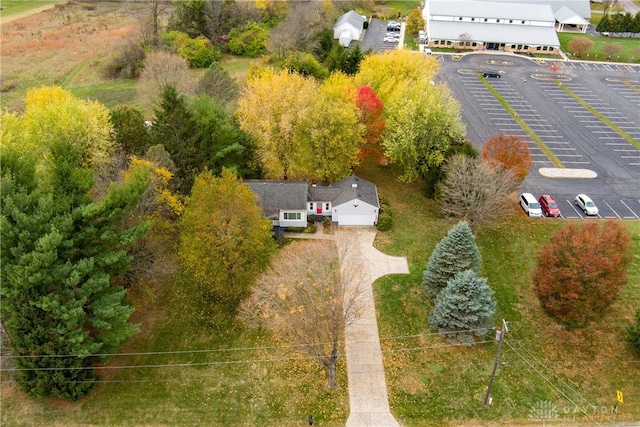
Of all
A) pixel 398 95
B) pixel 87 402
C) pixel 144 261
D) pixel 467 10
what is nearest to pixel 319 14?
pixel 467 10

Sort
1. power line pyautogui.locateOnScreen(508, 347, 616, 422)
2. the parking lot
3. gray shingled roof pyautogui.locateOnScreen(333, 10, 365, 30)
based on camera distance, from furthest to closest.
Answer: gray shingled roof pyautogui.locateOnScreen(333, 10, 365, 30) → the parking lot → power line pyautogui.locateOnScreen(508, 347, 616, 422)

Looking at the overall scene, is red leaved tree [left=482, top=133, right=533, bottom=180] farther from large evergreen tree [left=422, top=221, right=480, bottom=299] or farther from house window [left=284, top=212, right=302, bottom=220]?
house window [left=284, top=212, right=302, bottom=220]

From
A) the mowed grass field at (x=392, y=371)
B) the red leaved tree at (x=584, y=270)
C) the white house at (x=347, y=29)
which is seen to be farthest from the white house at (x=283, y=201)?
the white house at (x=347, y=29)

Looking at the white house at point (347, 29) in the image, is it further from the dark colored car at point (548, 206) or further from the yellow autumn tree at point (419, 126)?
the dark colored car at point (548, 206)

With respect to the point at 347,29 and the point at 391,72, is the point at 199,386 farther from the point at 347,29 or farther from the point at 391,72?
the point at 347,29

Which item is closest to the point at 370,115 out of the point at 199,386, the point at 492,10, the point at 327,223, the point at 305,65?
the point at 327,223

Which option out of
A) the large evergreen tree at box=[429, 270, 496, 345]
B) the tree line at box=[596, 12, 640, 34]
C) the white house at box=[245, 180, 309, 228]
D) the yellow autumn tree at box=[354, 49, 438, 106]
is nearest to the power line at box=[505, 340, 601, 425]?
the large evergreen tree at box=[429, 270, 496, 345]

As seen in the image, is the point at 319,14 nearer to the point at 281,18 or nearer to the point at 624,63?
the point at 281,18
